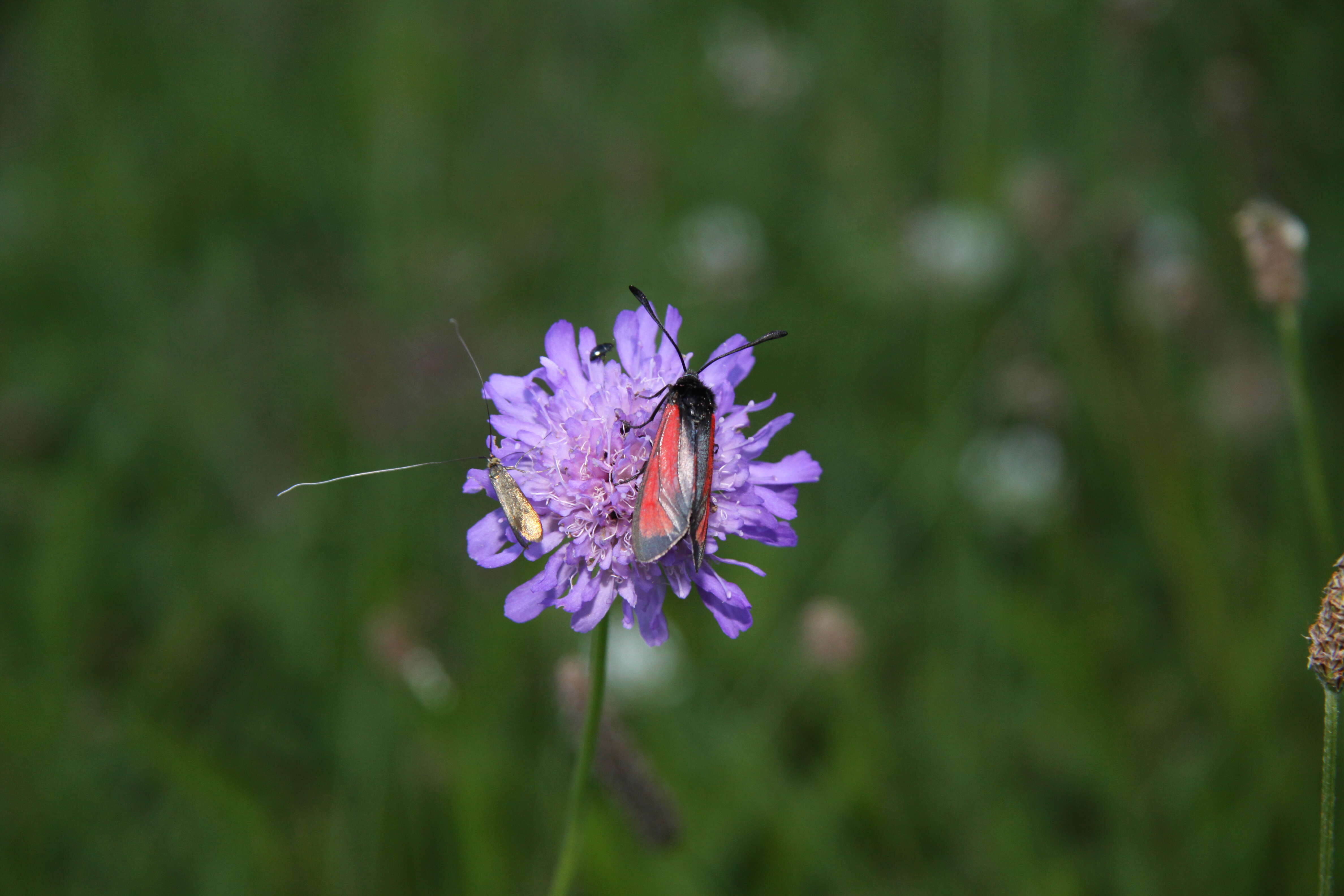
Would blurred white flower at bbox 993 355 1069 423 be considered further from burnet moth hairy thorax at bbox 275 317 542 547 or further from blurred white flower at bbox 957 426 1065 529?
burnet moth hairy thorax at bbox 275 317 542 547

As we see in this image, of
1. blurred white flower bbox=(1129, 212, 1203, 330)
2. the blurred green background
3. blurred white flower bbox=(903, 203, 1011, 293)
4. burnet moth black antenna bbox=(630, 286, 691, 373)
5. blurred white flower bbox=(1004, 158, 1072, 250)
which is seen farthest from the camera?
blurred white flower bbox=(903, 203, 1011, 293)

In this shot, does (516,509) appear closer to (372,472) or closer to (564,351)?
(372,472)

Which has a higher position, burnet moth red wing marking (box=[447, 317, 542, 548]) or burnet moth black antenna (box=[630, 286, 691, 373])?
burnet moth black antenna (box=[630, 286, 691, 373])

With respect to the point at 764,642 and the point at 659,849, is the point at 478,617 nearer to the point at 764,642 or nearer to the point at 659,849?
the point at 764,642

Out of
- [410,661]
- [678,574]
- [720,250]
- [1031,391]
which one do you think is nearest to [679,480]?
[678,574]

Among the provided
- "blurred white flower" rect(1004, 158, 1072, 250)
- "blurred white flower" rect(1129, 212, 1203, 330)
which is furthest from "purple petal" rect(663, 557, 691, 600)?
"blurred white flower" rect(1004, 158, 1072, 250)

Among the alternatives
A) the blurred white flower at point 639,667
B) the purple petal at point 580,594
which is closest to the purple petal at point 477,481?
the purple petal at point 580,594

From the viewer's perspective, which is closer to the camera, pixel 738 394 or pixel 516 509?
pixel 516 509
